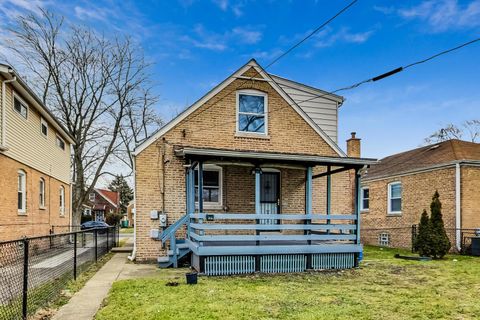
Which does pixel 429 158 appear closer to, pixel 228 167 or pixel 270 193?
pixel 270 193

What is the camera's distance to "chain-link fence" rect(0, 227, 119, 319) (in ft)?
16.9

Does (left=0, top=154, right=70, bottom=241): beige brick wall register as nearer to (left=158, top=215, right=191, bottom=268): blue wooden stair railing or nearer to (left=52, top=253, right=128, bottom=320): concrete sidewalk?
(left=52, top=253, right=128, bottom=320): concrete sidewalk

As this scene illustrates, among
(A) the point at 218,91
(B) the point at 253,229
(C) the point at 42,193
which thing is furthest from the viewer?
(C) the point at 42,193

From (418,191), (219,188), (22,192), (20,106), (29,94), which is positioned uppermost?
(29,94)

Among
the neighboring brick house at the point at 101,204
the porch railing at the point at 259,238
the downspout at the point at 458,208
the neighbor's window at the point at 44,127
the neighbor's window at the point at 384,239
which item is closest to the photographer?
the porch railing at the point at 259,238

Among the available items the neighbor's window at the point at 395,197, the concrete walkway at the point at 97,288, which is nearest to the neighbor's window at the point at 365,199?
the neighbor's window at the point at 395,197

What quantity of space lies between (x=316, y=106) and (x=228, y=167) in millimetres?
5044

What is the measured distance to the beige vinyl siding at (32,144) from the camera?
12.3m

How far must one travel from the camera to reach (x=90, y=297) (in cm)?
691

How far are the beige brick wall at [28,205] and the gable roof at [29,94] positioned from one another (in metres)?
2.41

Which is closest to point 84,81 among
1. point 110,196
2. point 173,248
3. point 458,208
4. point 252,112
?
point 252,112

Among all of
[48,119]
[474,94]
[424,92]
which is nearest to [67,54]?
[48,119]

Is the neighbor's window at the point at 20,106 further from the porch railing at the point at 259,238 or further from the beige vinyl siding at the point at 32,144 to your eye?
the porch railing at the point at 259,238

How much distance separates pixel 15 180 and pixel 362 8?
39.3ft
